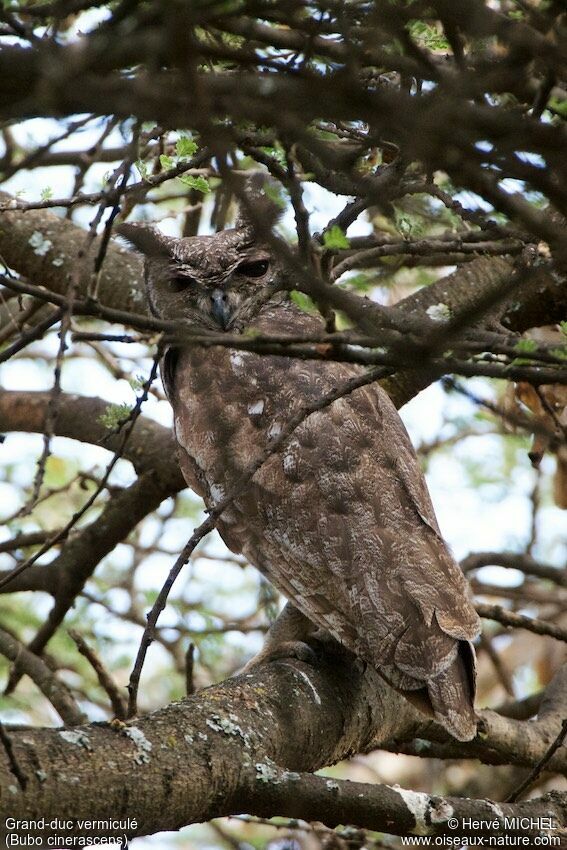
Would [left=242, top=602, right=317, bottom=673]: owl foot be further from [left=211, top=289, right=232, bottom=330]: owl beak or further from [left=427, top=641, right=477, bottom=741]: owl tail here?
[left=211, top=289, right=232, bottom=330]: owl beak

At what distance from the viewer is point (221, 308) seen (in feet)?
16.1

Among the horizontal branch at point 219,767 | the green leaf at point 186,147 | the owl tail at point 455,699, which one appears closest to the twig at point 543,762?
the horizontal branch at point 219,767

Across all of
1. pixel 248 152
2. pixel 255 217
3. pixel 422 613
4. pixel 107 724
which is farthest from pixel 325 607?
pixel 255 217

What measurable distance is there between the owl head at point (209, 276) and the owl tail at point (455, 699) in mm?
2144

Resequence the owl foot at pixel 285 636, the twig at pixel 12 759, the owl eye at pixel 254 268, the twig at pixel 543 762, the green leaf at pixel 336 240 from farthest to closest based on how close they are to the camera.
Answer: the owl eye at pixel 254 268, the owl foot at pixel 285 636, the twig at pixel 543 762, the green leaf at pixel 336 240, the twig at pixel 12 759

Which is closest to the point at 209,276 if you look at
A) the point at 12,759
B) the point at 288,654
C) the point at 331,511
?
the point at 331,511

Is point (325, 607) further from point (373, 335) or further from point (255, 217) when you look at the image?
point (255, 217)

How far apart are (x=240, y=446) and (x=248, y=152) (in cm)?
157

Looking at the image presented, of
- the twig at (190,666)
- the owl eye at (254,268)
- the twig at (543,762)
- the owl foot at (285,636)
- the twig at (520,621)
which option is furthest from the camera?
the owl eye at (254,268)

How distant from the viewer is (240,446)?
424 cm

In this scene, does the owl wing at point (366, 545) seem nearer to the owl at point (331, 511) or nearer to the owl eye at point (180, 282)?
the owl at point (331, 511)

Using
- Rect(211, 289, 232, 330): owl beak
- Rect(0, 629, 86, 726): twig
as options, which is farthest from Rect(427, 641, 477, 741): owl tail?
Rect(211, 289, 232, 330): owl beak

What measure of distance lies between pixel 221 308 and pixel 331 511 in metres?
1.43

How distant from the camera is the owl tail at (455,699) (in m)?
3.41
